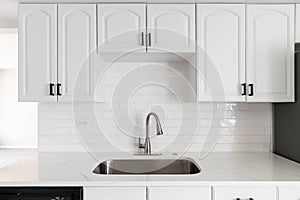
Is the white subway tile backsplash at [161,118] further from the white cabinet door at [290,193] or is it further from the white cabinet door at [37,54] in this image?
the white cabinet door at [290,193]

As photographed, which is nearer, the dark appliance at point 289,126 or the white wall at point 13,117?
the dark appliance at point 289,126

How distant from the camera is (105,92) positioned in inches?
109

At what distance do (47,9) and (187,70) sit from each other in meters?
1.20

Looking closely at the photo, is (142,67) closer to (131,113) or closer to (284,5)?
(131,113)

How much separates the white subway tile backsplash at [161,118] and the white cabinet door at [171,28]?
35cm

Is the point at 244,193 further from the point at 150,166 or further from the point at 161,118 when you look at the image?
the point at 161,118

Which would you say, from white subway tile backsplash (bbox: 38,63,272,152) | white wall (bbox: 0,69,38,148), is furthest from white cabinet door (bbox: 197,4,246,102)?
white wall (bbox: 0,69,38,148)

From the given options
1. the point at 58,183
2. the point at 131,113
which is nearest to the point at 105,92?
the point at 131,113

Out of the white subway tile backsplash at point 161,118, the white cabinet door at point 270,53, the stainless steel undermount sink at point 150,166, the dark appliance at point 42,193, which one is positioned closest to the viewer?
the dark appliance at point 42,193

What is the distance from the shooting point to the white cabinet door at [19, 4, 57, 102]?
8.09 ft

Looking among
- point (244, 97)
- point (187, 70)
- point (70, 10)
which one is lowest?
point (244, 97)

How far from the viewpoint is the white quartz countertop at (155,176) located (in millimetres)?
1840

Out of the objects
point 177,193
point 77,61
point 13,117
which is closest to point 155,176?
point 177,193

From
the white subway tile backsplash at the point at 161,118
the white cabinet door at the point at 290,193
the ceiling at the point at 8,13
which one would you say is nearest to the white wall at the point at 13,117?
the ceiling at the point at 8,13
